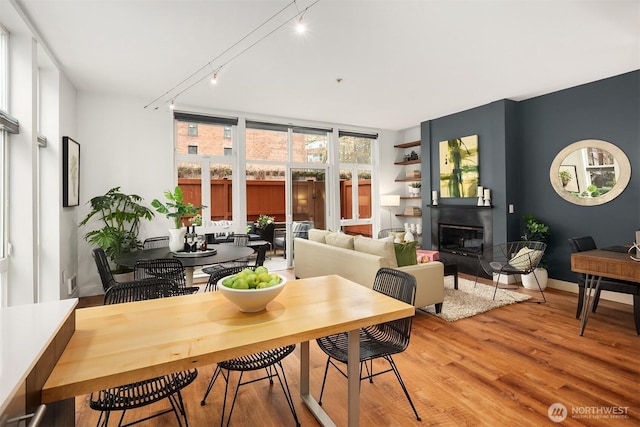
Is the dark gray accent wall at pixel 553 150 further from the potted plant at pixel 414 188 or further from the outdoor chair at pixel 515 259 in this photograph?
the potted plant at pixel 414 188

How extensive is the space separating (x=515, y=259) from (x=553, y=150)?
1.79 m

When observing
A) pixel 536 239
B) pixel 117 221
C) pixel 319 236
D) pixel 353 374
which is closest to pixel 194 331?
pixel 353 374

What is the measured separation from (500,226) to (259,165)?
164 inches

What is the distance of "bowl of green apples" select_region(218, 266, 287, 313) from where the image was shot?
145 cm

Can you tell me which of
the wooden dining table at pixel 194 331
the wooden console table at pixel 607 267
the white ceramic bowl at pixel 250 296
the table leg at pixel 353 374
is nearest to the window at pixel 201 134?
the wooden dining table at pixel 194 331

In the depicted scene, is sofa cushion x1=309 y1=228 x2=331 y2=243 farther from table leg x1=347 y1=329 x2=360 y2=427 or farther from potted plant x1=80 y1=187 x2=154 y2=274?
table leg x1=347 y1=329 x2=360 y2=427

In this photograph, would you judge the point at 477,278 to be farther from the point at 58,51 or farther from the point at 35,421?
the point at 58,51

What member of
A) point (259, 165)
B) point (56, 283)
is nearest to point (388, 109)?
point (259, 165)

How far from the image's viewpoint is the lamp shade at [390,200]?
700 centimetres

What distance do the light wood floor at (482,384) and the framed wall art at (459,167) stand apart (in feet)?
9.31

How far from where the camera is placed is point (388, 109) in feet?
18.6

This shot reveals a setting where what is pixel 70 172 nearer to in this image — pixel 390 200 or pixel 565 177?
pixel 390 200

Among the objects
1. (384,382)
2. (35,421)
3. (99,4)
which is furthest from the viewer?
(99,4)

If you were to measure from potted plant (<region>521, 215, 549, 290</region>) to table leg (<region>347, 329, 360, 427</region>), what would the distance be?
409 cm
